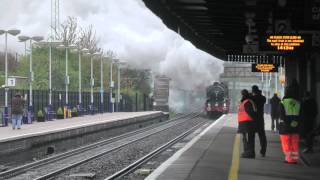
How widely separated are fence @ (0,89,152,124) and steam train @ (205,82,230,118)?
844 centimetres

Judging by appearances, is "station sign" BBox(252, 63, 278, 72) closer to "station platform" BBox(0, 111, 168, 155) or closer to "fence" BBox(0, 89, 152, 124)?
"station platform" BBox(0, 111, 168, 155)

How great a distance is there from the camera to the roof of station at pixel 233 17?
14.0 m

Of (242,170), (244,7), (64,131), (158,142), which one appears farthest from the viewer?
(158,142)

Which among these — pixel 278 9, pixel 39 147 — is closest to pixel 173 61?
pixel 39 147

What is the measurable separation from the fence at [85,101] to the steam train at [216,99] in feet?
27.7

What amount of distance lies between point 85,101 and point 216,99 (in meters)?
10.5

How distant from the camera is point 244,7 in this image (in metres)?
14.6

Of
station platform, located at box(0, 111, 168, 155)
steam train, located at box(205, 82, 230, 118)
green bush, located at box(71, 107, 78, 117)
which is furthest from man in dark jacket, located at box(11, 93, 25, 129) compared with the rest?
steam train, located at box(205, 82, 230, 118)

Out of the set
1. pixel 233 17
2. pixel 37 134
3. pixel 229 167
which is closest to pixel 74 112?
pixel 37 134

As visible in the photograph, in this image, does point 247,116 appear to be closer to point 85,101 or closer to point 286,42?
point 286,42

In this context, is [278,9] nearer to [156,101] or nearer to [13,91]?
[13,91]

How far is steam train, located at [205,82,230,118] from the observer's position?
2095 inches

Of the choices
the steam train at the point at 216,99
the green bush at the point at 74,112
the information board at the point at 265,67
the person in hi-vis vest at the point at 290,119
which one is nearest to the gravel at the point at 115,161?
the person in hi-vis vest at the point at 290,119

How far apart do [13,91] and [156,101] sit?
81.1 ft
